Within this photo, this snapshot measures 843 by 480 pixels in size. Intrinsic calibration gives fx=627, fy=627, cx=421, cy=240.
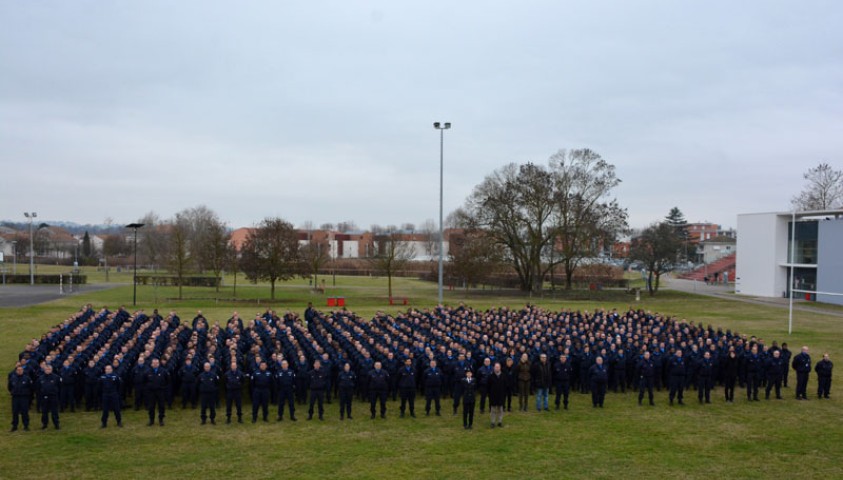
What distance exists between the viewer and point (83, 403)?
52.3 feet

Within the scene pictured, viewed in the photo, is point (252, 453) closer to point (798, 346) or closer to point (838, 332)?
point (798, 346)

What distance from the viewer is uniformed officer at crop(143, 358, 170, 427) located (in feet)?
45.3

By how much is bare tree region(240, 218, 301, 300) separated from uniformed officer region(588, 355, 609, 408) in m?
32.1

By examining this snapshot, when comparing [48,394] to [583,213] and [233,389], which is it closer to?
[233,389]

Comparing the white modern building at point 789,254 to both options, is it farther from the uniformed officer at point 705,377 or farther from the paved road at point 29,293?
the paved road at point 29,293

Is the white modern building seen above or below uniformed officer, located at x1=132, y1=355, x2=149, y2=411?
above

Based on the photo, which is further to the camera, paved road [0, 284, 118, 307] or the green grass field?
paved road [0, 284, 118, 307]

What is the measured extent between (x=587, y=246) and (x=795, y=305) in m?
15.2

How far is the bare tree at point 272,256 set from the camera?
44.8 m

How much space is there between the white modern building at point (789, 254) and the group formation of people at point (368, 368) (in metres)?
30.9

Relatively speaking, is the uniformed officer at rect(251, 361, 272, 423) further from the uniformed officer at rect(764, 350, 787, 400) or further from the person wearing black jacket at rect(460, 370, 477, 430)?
the uniformed officer at rect(764, 350, 787, 400)

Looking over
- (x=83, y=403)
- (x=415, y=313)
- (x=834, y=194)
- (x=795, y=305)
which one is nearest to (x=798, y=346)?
(x=415, y=313)

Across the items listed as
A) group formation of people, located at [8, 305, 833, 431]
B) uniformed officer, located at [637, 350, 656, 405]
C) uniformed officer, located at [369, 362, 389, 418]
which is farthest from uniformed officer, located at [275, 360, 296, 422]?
uniformed officer, located at [637, 350, 656, 405]

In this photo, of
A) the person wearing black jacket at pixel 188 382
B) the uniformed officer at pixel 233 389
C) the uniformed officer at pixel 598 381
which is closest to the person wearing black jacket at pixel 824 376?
the uniformed officer at pixel 598 381
